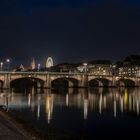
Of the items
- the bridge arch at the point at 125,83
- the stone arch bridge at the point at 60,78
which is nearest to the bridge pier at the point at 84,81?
the stone arch bridge at the point at 60,78

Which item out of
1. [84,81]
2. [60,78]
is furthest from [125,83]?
[60,78]

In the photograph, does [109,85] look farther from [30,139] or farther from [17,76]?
[30,139]

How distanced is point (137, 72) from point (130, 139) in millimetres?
173841

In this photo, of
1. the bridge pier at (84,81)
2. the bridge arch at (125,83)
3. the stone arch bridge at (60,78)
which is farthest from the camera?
the bridge arch at (125,83)

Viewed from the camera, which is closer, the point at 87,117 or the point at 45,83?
the point at 87,117

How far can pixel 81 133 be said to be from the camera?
1120 inches

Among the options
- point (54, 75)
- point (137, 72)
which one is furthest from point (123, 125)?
point (137, 72)

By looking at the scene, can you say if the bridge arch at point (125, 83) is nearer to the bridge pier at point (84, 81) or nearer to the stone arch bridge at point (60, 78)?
the stone arch bridge at point (60, 78)

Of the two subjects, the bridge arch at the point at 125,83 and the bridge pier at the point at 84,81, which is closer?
the bridge pier at the point at 84,81

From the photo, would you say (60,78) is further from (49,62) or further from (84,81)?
(49,62)

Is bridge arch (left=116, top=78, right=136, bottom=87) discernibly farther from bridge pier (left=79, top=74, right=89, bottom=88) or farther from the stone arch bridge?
bridge pier (left=79, top=74, right=89, bottom=88)

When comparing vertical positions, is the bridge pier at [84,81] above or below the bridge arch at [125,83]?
above

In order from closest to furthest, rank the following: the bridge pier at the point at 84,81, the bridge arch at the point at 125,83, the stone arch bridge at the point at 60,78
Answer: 1. the stone arch bridge at the point at 60,78
2. the bridge pier at the point at 84,81
3. the bridge arch at the point at 125,83

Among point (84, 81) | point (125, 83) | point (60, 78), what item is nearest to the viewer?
point (60, 78)
